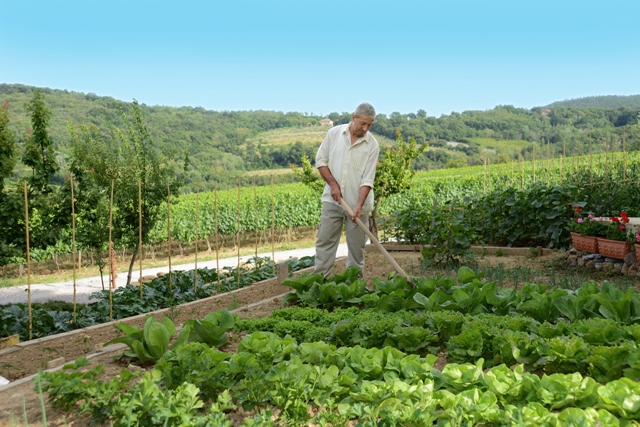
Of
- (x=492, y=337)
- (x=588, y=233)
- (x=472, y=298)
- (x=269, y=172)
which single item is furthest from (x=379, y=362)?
(x=269, y=172)

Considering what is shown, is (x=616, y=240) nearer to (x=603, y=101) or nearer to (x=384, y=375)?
(x=384, y=375)

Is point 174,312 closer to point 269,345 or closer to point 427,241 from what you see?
point 269,345

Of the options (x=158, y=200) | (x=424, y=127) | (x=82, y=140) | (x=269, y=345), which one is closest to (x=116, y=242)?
(x=158, y=200)

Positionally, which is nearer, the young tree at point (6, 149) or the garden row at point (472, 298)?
the garden row at point (472, 298)

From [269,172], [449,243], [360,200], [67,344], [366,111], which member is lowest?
[67,344]

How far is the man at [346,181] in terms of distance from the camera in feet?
18.0

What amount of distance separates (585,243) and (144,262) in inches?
547

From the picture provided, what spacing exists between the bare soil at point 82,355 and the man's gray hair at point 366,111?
1883 millimetres

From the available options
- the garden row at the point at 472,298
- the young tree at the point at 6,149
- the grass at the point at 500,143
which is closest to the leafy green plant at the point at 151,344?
the garden row at the point at 472,298

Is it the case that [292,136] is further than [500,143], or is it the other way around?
[292,136]

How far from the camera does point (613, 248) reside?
6.91 m

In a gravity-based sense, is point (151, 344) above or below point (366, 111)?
below

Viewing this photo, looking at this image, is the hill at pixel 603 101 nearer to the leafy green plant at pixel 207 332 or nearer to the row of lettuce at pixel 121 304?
the row of lettuce at pixel 121 304

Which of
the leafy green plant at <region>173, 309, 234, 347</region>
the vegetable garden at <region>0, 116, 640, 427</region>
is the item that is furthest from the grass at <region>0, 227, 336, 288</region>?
the leafy green plant at <region>173, 309, 234, 347</region>
